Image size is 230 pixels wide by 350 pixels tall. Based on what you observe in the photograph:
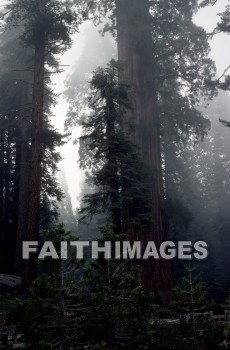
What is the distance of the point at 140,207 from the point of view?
395 inches

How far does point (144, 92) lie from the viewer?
46.8 feet

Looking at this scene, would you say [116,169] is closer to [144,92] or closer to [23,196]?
[144,92]

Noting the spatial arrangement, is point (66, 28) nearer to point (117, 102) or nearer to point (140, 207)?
point (117, 102)

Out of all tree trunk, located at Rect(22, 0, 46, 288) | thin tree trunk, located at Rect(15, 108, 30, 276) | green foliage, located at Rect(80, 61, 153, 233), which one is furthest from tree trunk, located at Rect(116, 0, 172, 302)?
thin tree trunk, located at Rect(15, 108, 30, 276)

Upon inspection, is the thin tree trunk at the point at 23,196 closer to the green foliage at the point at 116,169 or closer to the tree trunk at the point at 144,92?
the tree trunk at the point at 144,92

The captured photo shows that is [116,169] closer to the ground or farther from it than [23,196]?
closer to the ground

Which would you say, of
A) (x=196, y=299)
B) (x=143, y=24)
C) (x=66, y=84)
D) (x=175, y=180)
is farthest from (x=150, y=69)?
(x=66, y=84)

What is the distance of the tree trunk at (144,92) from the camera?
12758mm

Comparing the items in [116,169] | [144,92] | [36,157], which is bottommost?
[116,169]

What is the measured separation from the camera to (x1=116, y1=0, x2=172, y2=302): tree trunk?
12.8m

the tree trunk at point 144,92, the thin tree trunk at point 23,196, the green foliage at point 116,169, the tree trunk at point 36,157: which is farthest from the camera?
the thin tree trunk at point 23,196

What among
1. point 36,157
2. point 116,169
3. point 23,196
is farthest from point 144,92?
point 23,196

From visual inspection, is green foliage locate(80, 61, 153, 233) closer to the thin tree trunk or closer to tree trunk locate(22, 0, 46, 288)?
tree trunk locate(22, 0, 46, 288)

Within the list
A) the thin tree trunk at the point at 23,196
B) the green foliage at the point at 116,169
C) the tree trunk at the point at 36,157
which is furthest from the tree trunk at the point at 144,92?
the thin tree trunk at the point at 23,196
